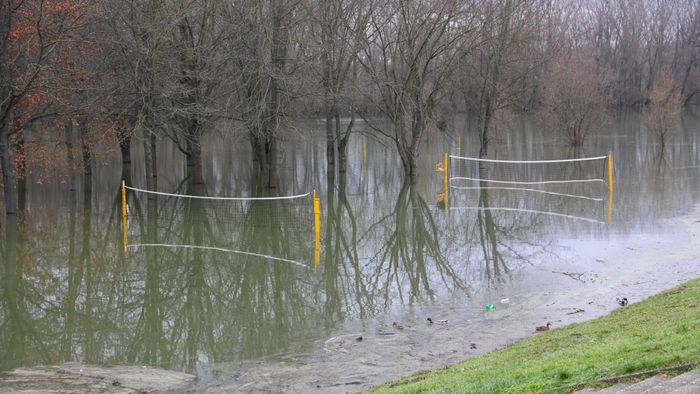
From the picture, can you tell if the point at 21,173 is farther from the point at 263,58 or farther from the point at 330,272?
the point at 330,272

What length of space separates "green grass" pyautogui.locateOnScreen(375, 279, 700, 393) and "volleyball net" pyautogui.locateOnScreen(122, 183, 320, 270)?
24.4ft

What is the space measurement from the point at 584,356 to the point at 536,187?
65.9 ft

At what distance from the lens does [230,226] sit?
21.6 m

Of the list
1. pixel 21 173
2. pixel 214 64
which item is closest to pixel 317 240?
pixel 214 64

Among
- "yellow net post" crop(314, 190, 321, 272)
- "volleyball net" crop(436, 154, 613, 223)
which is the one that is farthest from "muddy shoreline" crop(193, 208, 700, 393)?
"volleyball net" crop(436, 154, 613, 223)

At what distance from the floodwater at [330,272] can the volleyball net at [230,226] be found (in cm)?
10

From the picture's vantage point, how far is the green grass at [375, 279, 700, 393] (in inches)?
267

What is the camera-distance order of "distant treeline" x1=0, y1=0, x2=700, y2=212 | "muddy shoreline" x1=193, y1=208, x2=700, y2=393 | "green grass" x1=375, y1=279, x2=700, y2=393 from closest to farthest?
"green grass" x1=375, y1=279, x2=700, y2=393 → "muddy shoreline" x1=193, y1=208, x2=700, y2=393 → "distant treeline" x1=0, y1=0, x2=700, y2=212

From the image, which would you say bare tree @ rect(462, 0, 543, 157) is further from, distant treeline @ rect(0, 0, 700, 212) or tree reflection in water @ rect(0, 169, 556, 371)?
tree reflection in water @ rect(0, 169, 556, 371)

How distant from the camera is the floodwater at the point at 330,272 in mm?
11109

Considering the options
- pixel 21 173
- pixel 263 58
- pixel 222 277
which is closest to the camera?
pixel 222 277

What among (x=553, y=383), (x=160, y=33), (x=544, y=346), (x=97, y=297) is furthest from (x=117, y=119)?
(x=553, y=383)

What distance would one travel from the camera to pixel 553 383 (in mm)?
6789

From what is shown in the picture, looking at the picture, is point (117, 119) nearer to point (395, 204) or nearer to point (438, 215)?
point (395, 204)
